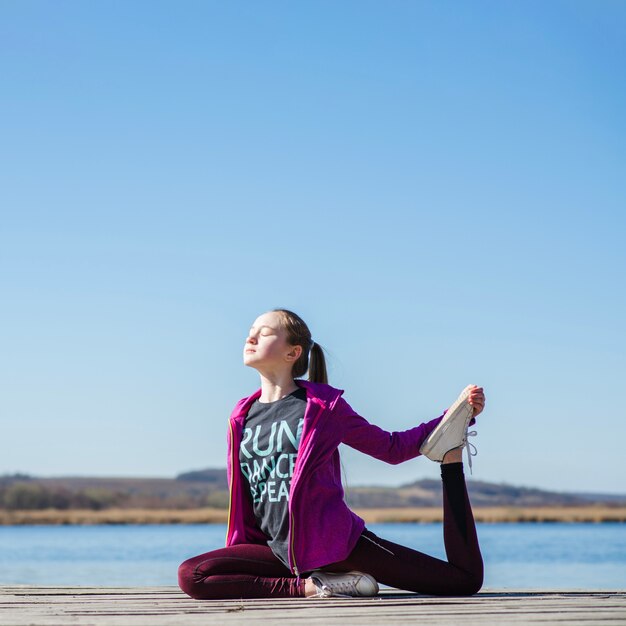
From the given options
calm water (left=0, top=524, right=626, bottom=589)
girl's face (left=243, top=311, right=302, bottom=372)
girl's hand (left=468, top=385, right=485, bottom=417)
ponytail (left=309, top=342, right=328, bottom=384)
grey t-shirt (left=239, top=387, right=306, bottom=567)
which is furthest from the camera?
calm water (left=0, top=524, right=626, bottom=589)

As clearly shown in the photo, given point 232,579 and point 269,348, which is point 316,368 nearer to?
point 269,348

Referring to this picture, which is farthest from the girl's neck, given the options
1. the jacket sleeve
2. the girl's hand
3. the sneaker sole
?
the girl's hand

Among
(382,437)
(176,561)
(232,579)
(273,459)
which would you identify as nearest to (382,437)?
(382,437)

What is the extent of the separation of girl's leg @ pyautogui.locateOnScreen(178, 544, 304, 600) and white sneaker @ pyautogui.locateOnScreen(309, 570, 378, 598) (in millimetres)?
95

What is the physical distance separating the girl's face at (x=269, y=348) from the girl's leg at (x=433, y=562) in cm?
94

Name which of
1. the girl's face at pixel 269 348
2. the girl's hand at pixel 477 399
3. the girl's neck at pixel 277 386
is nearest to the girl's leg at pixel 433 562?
the girl's hand at pixel 477 399

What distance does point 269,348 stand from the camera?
4.78 meters

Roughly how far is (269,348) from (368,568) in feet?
3.76

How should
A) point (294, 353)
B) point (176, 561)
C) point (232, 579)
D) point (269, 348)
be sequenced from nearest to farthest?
point (232, 579)
point (269, 348)
point (294, 353)
point (176, 561)

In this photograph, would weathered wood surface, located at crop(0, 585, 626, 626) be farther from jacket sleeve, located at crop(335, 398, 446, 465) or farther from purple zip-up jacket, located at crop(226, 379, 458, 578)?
jacket sleeve, located at crop(335, 398, 446, 465)

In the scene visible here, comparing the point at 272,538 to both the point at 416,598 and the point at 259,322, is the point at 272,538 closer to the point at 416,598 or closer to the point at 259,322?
the point at 416,598

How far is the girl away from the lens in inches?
173

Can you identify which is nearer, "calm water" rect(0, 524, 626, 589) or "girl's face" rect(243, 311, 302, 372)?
"girl's face" rect(243, 311, 302, 372)

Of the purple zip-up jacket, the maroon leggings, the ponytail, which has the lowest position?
the maroon leggings
